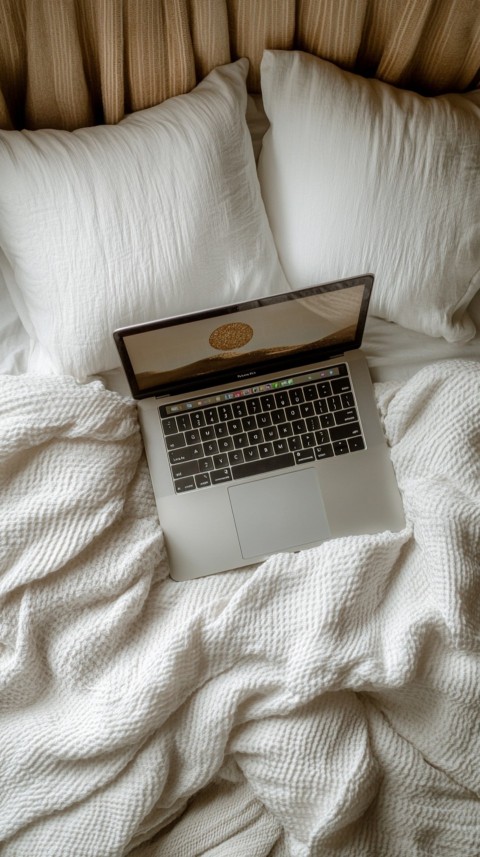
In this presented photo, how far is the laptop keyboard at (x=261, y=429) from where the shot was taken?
874 mm

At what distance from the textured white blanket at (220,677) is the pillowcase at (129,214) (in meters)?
0.11

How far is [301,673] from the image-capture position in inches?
30.5

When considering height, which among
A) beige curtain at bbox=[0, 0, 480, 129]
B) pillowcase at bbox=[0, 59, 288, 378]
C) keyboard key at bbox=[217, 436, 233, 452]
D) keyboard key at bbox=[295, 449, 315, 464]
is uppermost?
beige curtain at bbox=[0, 0, 480, 129]

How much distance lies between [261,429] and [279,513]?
0.39 ft

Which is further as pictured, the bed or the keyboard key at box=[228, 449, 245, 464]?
the keyboard key at box=[228, 449, 245, 464]

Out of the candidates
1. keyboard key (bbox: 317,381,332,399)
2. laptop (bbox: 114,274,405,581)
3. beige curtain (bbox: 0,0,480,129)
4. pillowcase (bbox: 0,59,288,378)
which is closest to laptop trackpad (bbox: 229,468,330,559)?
laptop (bbox: 114,274,405,581)

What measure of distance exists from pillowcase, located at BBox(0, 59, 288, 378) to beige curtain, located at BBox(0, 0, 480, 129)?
0.04 m

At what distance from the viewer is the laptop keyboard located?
87cm

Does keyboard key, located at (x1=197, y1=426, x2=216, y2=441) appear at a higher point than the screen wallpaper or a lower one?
lower

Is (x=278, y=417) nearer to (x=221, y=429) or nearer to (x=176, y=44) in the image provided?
(x=221, y=429)

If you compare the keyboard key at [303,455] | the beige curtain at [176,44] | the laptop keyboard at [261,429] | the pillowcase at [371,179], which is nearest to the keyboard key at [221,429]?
the laptop keyboard at [261,429]

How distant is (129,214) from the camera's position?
805 mm

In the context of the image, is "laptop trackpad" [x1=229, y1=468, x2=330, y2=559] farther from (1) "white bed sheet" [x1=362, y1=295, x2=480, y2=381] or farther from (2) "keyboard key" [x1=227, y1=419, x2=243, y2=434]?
(1) "white bed sheet" [x1=362, y1=295, x2=480, y2=381]

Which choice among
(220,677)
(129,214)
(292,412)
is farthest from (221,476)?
(129,214)
